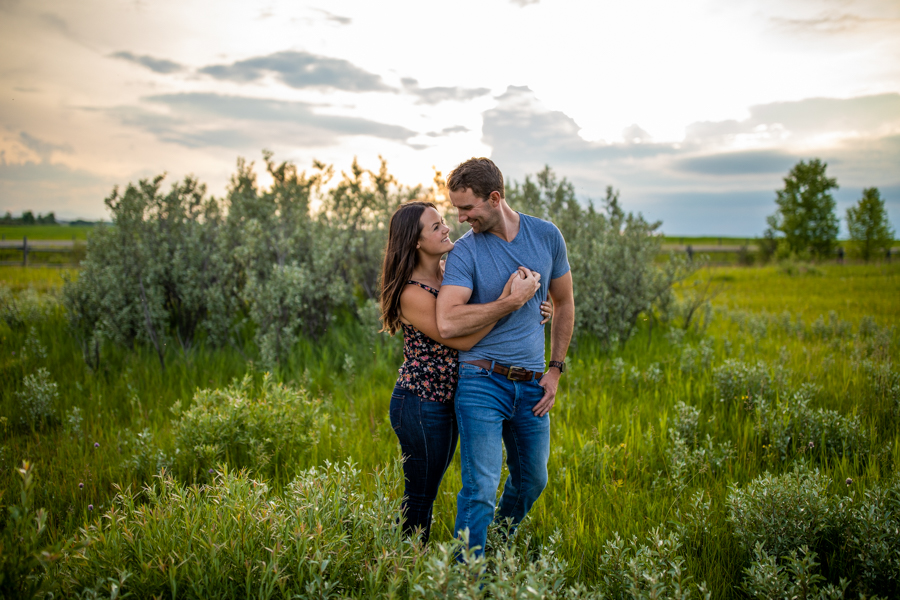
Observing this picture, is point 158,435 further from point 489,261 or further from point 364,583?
point 489,261

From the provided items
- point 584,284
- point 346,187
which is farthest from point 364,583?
point 346,187

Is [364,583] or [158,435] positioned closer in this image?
[364,583]

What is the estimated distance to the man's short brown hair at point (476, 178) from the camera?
3.04 metres

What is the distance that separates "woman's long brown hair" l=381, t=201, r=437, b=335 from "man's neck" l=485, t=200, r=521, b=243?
0.49 m

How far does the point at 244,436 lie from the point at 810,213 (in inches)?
1745

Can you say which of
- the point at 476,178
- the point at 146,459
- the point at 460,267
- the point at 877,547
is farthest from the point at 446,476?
the point at 877,547

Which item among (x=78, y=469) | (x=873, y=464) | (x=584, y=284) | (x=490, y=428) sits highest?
(x=584, y=284)

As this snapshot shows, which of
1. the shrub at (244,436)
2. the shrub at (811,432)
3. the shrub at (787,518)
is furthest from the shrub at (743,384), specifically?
the shrub at (244,436)

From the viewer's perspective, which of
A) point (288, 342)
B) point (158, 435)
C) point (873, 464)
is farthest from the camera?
point (288, 342)

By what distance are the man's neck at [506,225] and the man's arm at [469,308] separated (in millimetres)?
383

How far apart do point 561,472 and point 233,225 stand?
23.6 ft

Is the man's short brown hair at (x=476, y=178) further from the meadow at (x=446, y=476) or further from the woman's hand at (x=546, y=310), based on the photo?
the meadow at (x=446, y=476)

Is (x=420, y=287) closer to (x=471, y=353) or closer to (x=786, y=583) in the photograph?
(x=471, y=353)

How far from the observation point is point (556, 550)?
124 inches
